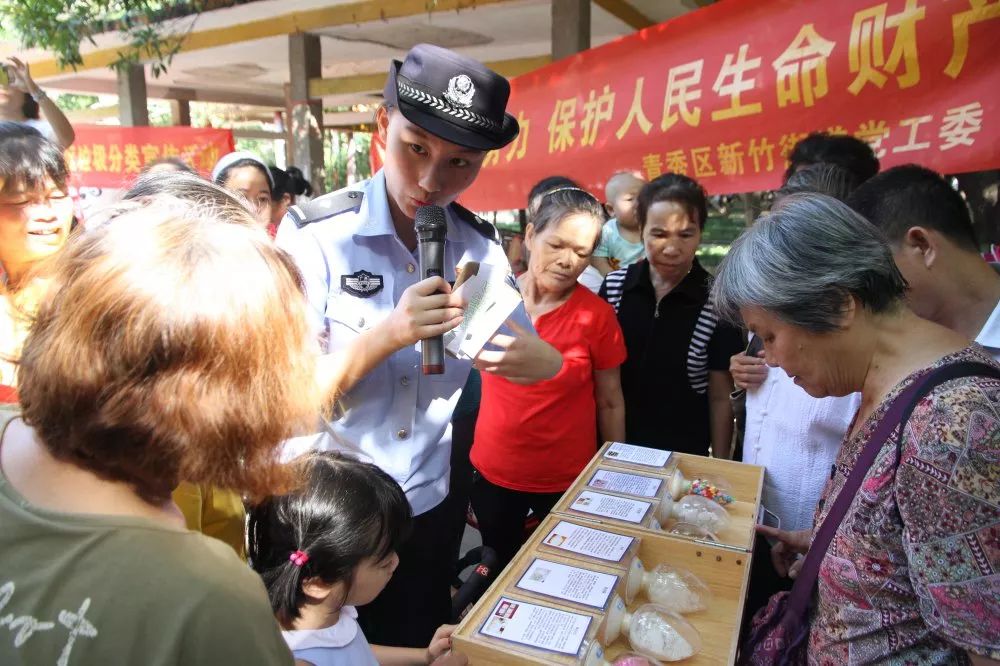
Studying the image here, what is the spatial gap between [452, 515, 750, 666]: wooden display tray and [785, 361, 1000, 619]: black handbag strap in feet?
0.51

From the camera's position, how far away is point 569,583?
54.8 inches

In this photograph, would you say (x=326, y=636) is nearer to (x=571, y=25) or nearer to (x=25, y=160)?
(x=25, y=160)

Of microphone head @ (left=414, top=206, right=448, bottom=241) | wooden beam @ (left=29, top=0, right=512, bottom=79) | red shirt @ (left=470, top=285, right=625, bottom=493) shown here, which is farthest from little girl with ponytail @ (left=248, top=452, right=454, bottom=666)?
wooden beam @ (left=29, top=0, right=512, bottom=79)

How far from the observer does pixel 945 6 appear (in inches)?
93.0

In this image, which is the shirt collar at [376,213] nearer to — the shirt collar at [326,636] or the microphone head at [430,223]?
the microphone head at [430,223]

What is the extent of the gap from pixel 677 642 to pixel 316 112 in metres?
5.42

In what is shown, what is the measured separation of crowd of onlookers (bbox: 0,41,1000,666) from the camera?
0.62 metres

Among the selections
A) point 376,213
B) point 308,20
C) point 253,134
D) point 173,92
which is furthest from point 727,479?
point 253,134

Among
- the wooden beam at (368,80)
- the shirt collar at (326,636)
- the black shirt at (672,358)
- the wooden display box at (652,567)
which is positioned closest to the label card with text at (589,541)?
the wooden display box at (652,567)

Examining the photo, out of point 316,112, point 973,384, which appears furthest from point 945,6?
point 316,112

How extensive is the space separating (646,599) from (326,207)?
1.19m

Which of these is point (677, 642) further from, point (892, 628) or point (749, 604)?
point (749, 604)

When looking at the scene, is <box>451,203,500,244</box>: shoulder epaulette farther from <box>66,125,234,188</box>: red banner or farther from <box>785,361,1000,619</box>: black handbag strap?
<box>66,125,234,188</box>: red banner

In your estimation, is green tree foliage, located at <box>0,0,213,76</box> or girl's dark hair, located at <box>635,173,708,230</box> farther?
green tree foliage, located at <box>0,0,213,76</box>
